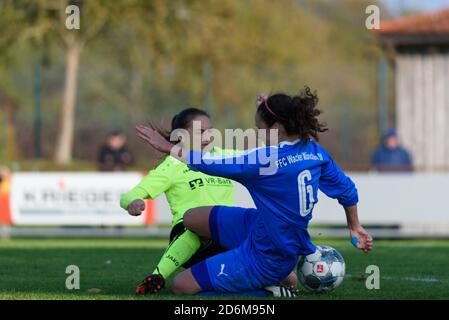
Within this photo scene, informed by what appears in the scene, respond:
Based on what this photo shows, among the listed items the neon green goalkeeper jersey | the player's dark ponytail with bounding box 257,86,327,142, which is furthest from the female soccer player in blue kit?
the neon green goalkeeper jersey

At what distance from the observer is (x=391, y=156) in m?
20.6

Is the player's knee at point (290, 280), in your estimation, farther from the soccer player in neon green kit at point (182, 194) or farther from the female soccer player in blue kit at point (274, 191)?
the soccer player in neon green kit at point (182, 194)

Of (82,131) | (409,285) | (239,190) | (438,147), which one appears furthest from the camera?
(82,131)

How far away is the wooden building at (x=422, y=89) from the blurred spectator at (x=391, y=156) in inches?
56.9

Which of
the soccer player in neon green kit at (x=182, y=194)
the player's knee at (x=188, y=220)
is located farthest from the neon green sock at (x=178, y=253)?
the player's knee at (x=188, y=220)

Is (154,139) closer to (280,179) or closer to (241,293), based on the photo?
(280,179)

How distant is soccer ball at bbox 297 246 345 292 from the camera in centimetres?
877

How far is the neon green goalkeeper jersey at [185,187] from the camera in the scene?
9328 mm

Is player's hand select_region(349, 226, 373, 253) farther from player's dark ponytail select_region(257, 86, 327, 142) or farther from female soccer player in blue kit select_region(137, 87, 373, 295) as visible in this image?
player's dark ponytail select_region(257, 86, 327, 142)

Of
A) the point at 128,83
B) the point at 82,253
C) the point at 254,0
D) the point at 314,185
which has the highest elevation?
the point at 254,0
